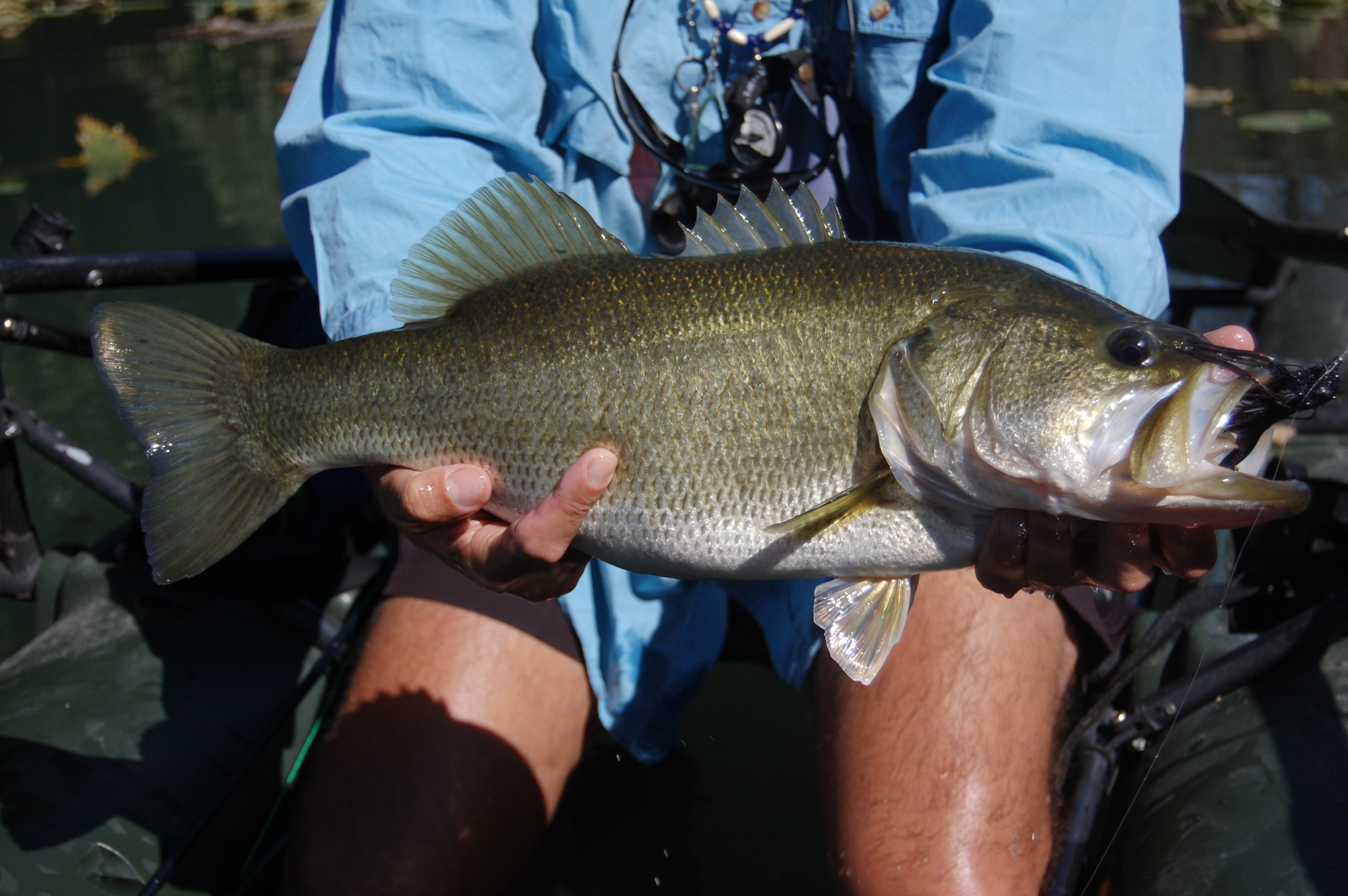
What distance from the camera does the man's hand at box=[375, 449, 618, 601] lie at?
1358mm

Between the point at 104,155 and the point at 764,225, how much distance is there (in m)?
6.52

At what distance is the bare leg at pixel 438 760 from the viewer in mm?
1932

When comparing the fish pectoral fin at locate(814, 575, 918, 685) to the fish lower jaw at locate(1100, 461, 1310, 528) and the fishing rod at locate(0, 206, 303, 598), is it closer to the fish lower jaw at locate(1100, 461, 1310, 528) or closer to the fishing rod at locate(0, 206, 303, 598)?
the fish lower jaw at locate(1100, 461, 1310, 528)

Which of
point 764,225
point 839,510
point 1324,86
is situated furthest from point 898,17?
point 1324,86

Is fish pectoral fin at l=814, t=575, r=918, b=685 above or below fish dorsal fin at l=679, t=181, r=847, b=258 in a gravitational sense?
below

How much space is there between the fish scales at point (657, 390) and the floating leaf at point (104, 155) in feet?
18.8

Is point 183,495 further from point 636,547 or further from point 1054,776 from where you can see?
point 1054,776

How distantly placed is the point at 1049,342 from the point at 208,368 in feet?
4.07

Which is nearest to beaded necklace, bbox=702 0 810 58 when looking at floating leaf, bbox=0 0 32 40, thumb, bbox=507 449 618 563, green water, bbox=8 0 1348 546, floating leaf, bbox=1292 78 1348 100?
thumb, bbox=507 449 618 563

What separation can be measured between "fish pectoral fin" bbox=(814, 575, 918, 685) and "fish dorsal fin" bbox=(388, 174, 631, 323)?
599mm

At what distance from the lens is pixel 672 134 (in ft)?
7.05

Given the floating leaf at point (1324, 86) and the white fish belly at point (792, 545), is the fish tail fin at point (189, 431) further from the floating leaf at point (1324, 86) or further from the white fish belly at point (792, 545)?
the floating leaf at point (1324, 86)

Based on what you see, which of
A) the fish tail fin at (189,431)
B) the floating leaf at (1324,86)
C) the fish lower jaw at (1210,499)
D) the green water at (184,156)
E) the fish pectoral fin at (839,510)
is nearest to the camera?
the fish lower jaw at (1210,499)

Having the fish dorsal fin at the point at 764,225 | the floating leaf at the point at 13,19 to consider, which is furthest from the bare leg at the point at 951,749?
the floating leaf at the point at 13,19
